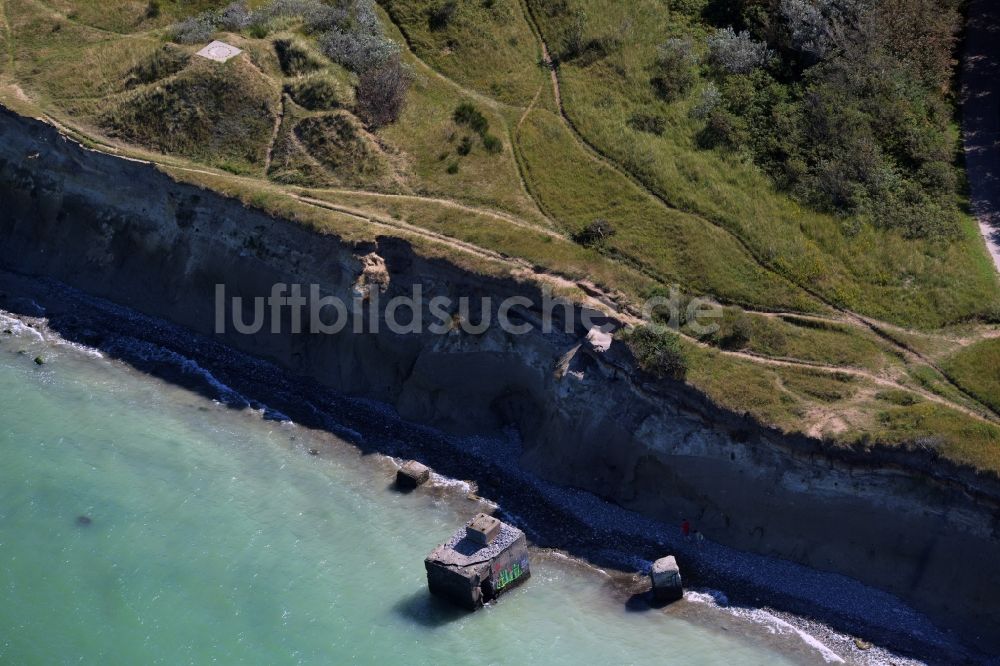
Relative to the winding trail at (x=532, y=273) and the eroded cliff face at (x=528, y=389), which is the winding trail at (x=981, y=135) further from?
the eroded cliff face at (x=528, y=389)

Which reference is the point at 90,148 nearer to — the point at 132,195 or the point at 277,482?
the point at 132,195

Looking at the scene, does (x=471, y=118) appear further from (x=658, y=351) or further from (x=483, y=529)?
(x=483, y=529)

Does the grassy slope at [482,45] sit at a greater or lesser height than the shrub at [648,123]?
greater

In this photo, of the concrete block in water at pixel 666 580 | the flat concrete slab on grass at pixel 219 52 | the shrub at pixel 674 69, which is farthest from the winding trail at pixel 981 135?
the flat concrete slab on grass at pixel 219 52

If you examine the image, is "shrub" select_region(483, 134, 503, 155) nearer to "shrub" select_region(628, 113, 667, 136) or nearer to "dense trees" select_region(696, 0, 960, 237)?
"shrub" select_region(628, 113, 667, 136)

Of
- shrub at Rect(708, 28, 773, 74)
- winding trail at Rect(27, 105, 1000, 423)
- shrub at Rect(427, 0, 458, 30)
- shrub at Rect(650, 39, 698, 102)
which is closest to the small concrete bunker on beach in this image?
A: winding trail at Rect(27, 105, 1000, 423)

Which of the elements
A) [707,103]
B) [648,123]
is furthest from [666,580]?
[707,103]

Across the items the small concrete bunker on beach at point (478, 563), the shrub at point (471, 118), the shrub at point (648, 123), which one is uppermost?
the shrub at point (648, 123)
